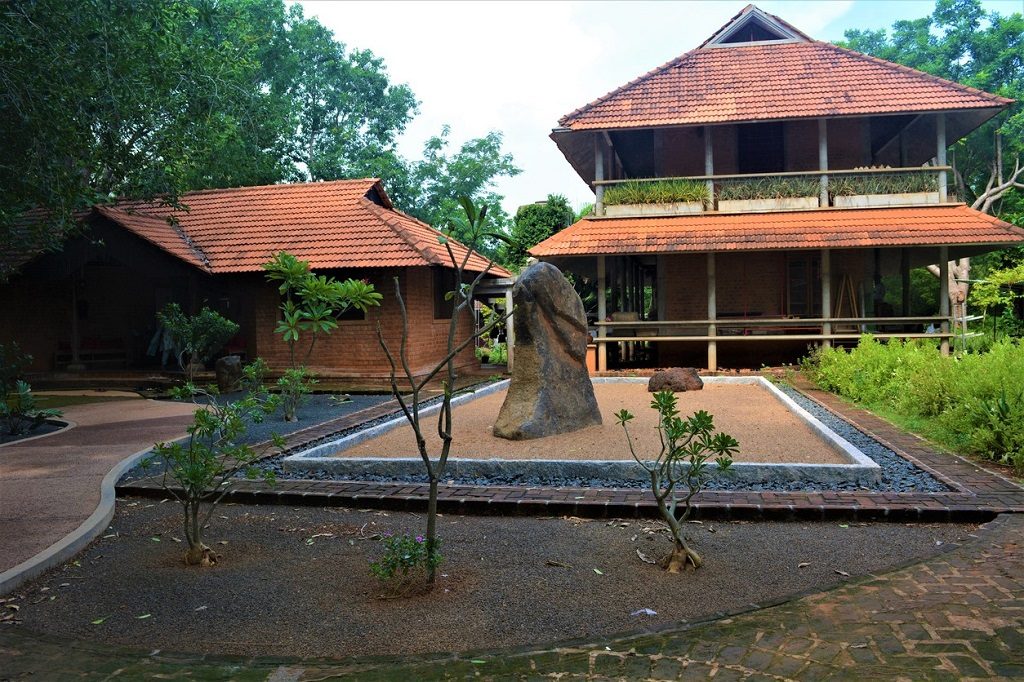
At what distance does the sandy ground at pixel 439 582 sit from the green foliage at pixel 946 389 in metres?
2.48

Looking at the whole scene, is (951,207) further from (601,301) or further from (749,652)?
(749,652)

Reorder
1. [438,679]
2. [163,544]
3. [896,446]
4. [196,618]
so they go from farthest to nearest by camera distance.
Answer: [896,446] < [163,544] < [196,618] < [438,679]

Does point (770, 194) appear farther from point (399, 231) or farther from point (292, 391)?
point (292, 391)

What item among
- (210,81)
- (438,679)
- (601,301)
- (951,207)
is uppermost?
(210,81)

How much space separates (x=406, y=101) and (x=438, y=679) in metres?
34.7

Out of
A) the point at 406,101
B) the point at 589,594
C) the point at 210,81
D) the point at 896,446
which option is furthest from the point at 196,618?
the point at 406,101

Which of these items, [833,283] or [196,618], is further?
[833,283]

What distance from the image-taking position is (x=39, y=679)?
3510 millimetres

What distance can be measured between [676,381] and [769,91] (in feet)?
29.0

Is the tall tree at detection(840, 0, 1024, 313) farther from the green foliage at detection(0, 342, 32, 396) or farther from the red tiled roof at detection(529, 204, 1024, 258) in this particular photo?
the green foliage at detection(0, 342, 32, 396)

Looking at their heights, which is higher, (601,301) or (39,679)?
(601,301)

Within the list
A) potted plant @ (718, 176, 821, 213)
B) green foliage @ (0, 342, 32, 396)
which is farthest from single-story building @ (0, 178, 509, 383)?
potted plant @ (718, 176, 821, 213)

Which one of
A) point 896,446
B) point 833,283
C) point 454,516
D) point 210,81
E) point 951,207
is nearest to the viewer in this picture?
point 454,516

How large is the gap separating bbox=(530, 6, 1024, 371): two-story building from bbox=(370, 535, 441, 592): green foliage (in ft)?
41.4
